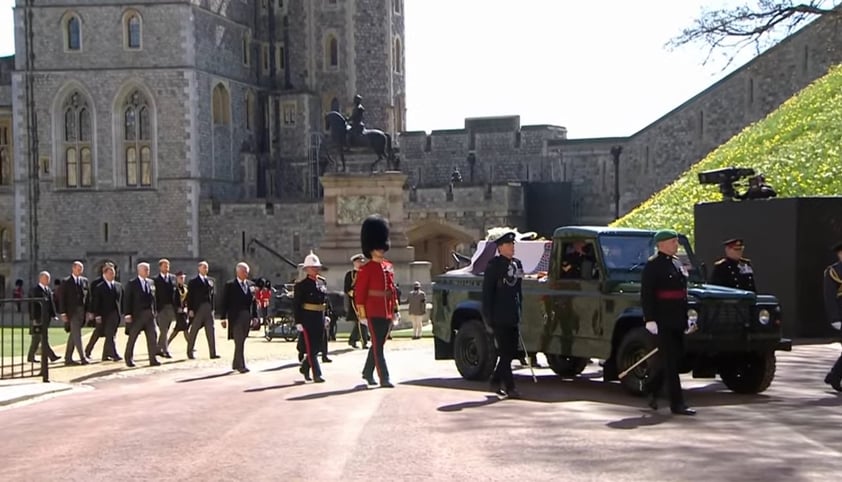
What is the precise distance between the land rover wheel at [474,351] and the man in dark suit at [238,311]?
4337mm

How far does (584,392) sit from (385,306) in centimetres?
255

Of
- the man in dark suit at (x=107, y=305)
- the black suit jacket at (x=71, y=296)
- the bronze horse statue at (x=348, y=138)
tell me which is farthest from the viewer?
the bronze horse statue at (x=348, y=138)

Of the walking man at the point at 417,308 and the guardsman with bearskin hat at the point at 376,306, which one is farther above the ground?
the guardsman with bearskin hat at the point at 376,306

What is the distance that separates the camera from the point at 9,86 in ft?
186

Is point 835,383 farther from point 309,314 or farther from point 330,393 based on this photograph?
point 309,314

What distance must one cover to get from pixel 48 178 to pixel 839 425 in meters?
47.6

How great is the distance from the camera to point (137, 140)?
2154 inches

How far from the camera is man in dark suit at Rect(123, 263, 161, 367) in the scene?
21.6 metres

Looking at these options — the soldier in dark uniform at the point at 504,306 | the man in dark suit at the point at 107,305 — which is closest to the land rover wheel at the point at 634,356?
the soldier in dark uniform at the point at 504,306

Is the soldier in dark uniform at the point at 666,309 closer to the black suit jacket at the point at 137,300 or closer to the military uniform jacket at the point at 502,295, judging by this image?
the military uniform jacket at the point at 502,295

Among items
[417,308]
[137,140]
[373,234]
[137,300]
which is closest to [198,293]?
[137,300]

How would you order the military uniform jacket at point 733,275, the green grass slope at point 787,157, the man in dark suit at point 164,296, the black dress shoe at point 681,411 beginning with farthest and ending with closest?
the green grass slope at point 787,157
the man in dark suit at point 164,296
the military uniform jacket at point 733,275
the black dress shoe at point 681,411

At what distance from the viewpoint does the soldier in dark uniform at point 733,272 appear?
52.0 ft

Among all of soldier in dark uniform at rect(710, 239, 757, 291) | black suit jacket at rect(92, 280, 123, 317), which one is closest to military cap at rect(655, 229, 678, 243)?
soldier in dark uniform at rect(710, 239, 757, 291)
